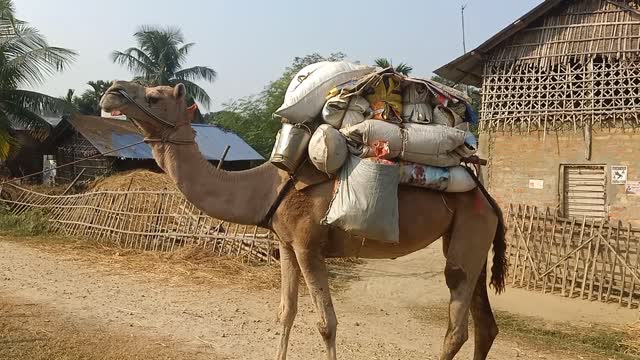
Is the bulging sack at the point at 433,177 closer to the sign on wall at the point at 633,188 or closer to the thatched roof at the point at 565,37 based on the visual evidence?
the sign on wall at the point at 633,188

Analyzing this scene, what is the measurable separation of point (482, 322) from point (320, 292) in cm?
154

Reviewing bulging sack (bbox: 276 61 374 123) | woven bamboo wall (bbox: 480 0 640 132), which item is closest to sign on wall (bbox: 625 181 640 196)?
woven bamboo wall (bbox: 480 0 640 132)

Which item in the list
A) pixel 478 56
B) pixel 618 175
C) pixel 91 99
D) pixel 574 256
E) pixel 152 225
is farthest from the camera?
pixel 91 99

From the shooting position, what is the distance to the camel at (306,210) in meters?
4.25

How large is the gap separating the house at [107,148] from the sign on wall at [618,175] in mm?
14524

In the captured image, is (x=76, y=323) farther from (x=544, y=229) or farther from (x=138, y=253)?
(x=544, y=229)

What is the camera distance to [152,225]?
1245cm

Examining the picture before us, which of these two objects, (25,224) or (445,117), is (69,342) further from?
(25,224)

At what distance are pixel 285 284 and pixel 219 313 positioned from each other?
3.32m

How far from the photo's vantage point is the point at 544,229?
1053cm

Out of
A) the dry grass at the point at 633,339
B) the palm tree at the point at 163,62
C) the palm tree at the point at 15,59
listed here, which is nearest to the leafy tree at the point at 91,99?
the palm tree at the point at 163,62

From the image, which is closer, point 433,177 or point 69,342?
point 433,177

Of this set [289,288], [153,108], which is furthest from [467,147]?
[153,108]

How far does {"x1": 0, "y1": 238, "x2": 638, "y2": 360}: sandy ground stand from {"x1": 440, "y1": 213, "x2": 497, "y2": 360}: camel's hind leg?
1840 millimetres
